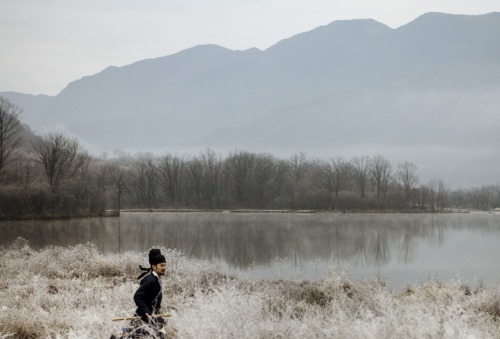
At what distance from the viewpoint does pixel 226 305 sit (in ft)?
28.2

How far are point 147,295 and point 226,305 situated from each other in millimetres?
1437

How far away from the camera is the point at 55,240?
3061 cm

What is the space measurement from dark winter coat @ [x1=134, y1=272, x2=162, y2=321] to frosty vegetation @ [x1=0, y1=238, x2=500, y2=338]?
0.68m

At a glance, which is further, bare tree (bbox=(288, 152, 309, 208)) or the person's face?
bare tree (bbox=(288, 152, 309, 208))

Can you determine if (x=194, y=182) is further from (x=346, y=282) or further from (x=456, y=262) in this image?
(x=346, y=282)

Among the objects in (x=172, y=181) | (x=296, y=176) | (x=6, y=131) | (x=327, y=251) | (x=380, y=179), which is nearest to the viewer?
(x=327, y=251)

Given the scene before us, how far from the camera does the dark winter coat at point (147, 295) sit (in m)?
7.69

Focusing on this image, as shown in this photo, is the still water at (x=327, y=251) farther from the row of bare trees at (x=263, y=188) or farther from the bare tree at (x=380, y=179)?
the bare tree at (x=380, y=179)

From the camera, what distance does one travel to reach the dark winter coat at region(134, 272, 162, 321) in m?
7.69

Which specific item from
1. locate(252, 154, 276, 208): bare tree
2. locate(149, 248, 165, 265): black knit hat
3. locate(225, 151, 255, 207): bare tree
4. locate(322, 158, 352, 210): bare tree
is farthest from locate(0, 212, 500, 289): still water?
locate(225, 151, 255, 207): bare tree

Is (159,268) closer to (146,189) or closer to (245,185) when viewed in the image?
(245,185)

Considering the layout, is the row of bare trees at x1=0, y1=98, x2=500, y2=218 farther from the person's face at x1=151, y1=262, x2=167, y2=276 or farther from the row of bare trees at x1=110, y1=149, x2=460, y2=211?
the person's face at x1=151, y1=262, x2=167, y2=276

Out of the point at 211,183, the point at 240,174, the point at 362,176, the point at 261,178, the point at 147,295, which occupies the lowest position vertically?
the point at 147,295

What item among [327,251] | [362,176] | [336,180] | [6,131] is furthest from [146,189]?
[327,251]
